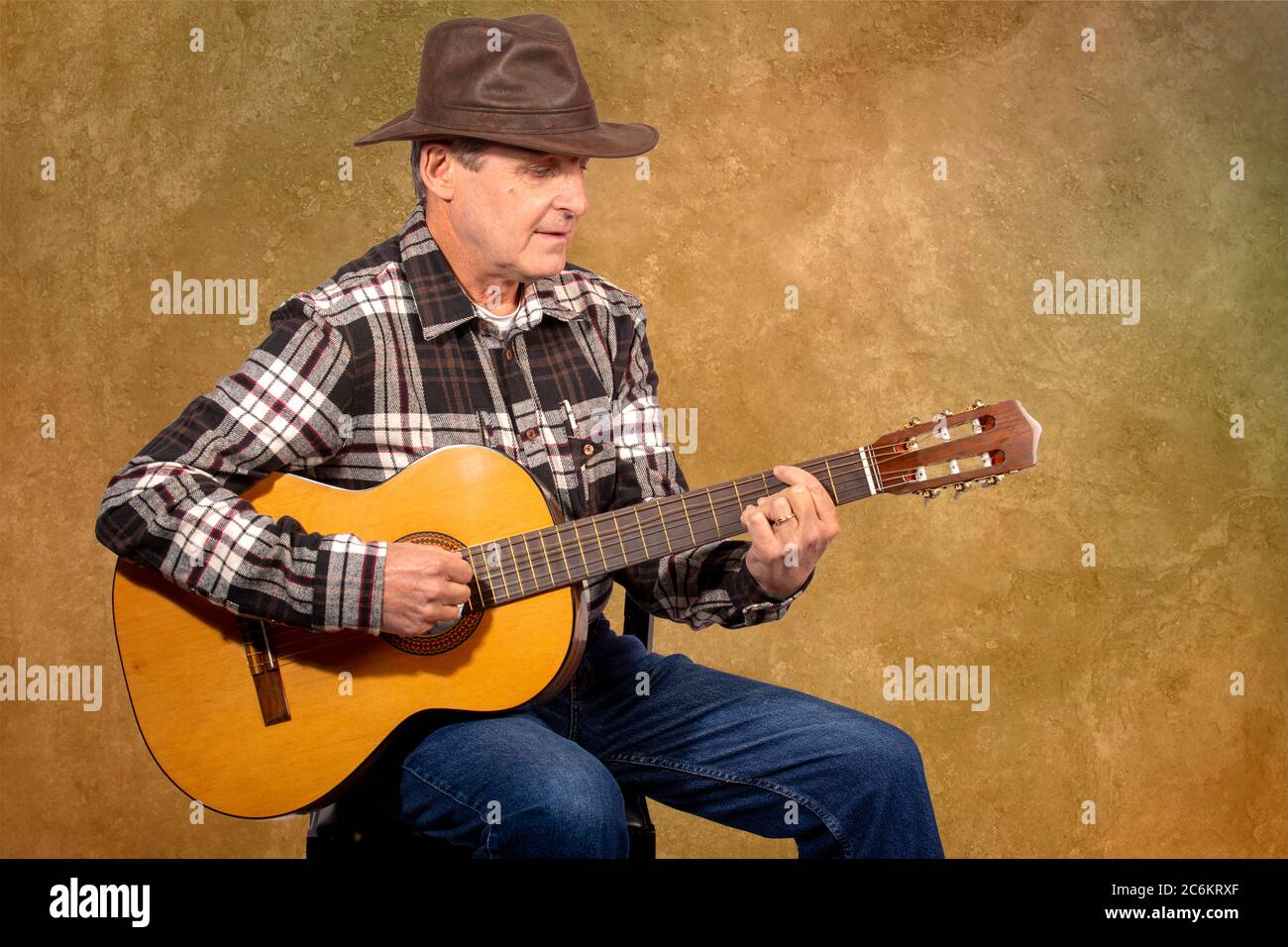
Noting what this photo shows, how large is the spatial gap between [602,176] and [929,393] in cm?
110

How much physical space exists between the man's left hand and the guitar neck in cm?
4

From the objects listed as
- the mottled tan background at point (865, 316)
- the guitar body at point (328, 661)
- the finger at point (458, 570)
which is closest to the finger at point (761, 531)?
the guitar body at point (328, 661)

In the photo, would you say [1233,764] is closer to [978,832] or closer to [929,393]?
[978,832]

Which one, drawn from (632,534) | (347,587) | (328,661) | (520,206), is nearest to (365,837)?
(328,661)

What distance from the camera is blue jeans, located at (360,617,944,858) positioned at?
2.00 m

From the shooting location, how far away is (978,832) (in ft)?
12.7

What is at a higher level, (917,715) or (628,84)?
(628,84)

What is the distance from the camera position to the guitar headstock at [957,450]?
6.79ft

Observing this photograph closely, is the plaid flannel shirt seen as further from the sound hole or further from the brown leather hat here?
the brown leather hat

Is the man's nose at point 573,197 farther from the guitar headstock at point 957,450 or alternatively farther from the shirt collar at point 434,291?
the guitar headstock at point 957,450

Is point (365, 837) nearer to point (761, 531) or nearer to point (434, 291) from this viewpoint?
point (761, 531)

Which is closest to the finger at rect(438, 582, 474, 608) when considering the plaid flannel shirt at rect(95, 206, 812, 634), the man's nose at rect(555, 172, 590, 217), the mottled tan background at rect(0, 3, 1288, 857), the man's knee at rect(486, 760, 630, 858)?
the plaid flannel shirt at rect(95, 206, 812, 634)

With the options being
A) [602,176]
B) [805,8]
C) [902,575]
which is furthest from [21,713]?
[805,8]

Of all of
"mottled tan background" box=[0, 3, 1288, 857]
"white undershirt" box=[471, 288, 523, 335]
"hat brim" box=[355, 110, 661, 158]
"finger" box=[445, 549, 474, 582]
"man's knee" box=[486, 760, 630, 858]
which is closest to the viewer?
"man's knee" box=[486, 760, 630, 858]
